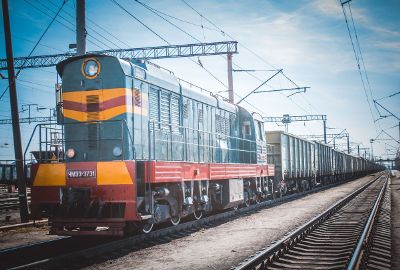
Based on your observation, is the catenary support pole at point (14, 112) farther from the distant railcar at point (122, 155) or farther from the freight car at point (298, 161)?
the freight car at point (298, 161)

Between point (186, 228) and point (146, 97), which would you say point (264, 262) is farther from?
point (146, 97)

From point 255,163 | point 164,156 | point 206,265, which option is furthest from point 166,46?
point 206,265

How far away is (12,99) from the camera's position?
1244cm

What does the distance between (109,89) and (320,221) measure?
6540 millimetres

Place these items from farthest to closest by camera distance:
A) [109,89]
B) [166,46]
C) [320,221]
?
[166,46], [320,221], [109,89]

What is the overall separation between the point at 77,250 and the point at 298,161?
60.6ft

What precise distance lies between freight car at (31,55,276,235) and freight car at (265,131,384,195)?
8.94 meters

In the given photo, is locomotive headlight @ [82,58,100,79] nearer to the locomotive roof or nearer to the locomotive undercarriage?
the locomotive roof

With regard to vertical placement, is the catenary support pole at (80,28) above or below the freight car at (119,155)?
above

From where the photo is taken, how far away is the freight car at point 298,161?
1989 cm

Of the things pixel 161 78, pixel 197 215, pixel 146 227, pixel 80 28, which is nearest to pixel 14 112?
pixel 80 28

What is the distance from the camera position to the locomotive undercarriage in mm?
8094

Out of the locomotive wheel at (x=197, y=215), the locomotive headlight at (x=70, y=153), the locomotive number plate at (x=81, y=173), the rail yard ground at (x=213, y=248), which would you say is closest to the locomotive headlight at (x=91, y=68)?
the locomotive headlight at (x=70, y=153)

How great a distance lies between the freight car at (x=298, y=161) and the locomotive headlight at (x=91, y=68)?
442 inches
